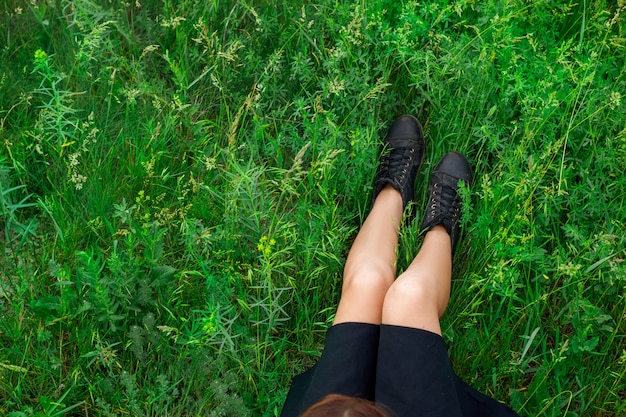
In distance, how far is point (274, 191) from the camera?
101 inches

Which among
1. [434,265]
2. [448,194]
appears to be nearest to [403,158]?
[448,194]

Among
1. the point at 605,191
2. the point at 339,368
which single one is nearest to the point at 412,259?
the point at 339,368

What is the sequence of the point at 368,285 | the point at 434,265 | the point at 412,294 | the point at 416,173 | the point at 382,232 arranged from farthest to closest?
1. the point at 416,173
2. the point at 382,232
3. the point at 434,265
4. the point at 368,285
5. the point at 412,294

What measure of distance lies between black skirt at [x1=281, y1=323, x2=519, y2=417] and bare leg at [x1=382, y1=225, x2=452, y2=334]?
60mm

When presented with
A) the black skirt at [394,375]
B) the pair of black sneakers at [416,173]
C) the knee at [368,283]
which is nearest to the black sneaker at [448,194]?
the pair of black sneakers at [416,173]

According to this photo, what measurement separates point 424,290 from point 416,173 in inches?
30.1

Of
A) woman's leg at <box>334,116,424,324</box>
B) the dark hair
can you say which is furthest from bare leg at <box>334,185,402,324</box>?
the dark hair

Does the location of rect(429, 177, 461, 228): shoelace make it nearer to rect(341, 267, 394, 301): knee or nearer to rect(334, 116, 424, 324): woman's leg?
rect(334, 116, 424, 324): woman's leg

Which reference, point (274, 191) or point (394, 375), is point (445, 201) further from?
point (394, 375)

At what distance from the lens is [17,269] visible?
233cm

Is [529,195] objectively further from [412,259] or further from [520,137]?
[412,259]

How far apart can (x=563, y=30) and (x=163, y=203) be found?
81.6 inches

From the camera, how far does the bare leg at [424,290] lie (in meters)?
2.12

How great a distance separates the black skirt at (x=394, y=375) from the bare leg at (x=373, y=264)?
9 centimetres
